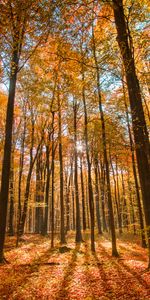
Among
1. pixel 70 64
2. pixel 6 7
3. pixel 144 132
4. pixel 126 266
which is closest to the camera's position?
pixel 6 7

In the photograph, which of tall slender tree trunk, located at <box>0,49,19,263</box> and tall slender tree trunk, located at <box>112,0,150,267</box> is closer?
tall slender tree trunk, located at <box>112,0,150,267</box>

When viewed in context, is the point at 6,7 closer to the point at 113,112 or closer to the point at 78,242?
the point at 113,112

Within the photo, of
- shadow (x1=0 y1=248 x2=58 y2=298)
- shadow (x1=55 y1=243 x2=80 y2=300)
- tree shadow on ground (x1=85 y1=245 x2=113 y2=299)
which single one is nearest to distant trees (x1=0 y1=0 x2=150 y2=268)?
shadow (x1=0 y1=248 x2=58 y2=298)

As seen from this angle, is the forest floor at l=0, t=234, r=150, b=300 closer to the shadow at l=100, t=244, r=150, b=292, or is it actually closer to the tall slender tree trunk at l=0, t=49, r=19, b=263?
the shadow at l=100, t=244, r=150, b=292

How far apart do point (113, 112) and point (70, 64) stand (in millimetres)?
4144

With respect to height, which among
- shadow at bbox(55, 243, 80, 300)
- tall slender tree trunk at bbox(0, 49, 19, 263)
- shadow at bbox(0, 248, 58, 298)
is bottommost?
shadow at bbox(55, 243, 80, 300)

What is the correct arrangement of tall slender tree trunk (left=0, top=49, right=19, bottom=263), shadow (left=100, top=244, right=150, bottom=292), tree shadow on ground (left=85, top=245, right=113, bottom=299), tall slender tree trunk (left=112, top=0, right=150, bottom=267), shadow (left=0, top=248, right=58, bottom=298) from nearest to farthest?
tall slender tree trunk (left=112, top=0, right=150, bottom=267), tree shadow on ground (left=85, top=245, right=113, bottom=299), shadow (left=0, top=248, right=58, bottom=298), shadow (left=100, top=244, right=150, bottom=292), tall slender tree trunk (left=0, top=49, right=19, bottom=263)

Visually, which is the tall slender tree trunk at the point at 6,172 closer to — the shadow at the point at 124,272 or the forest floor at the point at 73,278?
the forest floor at the point at 73,278

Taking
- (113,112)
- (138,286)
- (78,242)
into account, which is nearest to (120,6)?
(113,112)

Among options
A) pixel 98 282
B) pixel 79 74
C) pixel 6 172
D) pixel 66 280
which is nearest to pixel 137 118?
pixel 98 282

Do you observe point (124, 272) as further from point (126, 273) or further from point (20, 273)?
point (20, 273)

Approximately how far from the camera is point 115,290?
581 cm

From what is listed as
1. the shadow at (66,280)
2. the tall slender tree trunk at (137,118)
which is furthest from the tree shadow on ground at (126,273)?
the tall slender tree trunk at (137,118)

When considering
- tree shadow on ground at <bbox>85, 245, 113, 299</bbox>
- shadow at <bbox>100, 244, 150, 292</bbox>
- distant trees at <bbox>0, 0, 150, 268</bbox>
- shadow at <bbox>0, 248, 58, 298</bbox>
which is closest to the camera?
distant trees at <bbox>0, 0, 150, 268</bbox>
